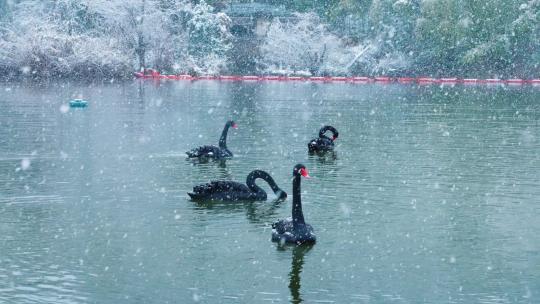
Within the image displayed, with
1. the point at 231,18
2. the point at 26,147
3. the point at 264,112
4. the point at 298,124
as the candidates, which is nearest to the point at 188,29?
the point at 231,18

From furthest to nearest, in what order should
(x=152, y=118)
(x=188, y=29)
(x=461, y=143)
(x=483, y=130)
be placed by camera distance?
(x=188, y=29) < (x=152, y=118) < (x=483, y=130) < (x=461, y=143)

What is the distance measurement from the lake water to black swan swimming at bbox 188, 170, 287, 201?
24 centimetres

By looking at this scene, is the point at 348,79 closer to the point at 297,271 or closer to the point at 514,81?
the point at 514,81

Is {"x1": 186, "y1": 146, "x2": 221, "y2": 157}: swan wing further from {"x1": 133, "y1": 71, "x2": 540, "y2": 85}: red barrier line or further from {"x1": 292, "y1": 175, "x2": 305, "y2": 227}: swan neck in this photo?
{"x1": 133, "y1": 71, "x2": 540, "y2": 85}: red barrier line

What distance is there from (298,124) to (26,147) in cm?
1191

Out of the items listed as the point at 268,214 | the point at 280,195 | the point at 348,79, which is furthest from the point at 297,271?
the point at 348,79

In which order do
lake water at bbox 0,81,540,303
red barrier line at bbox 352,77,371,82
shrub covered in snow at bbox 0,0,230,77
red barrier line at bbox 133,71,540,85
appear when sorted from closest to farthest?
lake water at bbox 0,81,540,303 → red barrier line at bbox 133,71,540,85 → shrub covered in snow at bbox 0,0,230,77 → red barrier line at bbox 352,77,371,82

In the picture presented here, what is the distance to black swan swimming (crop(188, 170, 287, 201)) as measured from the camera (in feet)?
Answer: 65.9

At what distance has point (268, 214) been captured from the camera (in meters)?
19.2

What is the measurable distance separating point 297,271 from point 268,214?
4.33m

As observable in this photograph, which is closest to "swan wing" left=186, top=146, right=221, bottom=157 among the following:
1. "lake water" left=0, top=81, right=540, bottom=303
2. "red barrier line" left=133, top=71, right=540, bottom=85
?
"lake water" left=0, top=81, right=540, bottom=303

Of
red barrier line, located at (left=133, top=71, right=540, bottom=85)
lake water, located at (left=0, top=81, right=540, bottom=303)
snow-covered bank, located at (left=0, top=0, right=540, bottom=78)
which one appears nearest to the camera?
lake water, located at (left=0, top=81, right=540, bottom=303)

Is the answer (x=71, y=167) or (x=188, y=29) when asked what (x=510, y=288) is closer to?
(x=71, y=167)

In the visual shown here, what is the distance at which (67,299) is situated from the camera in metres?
13.4
